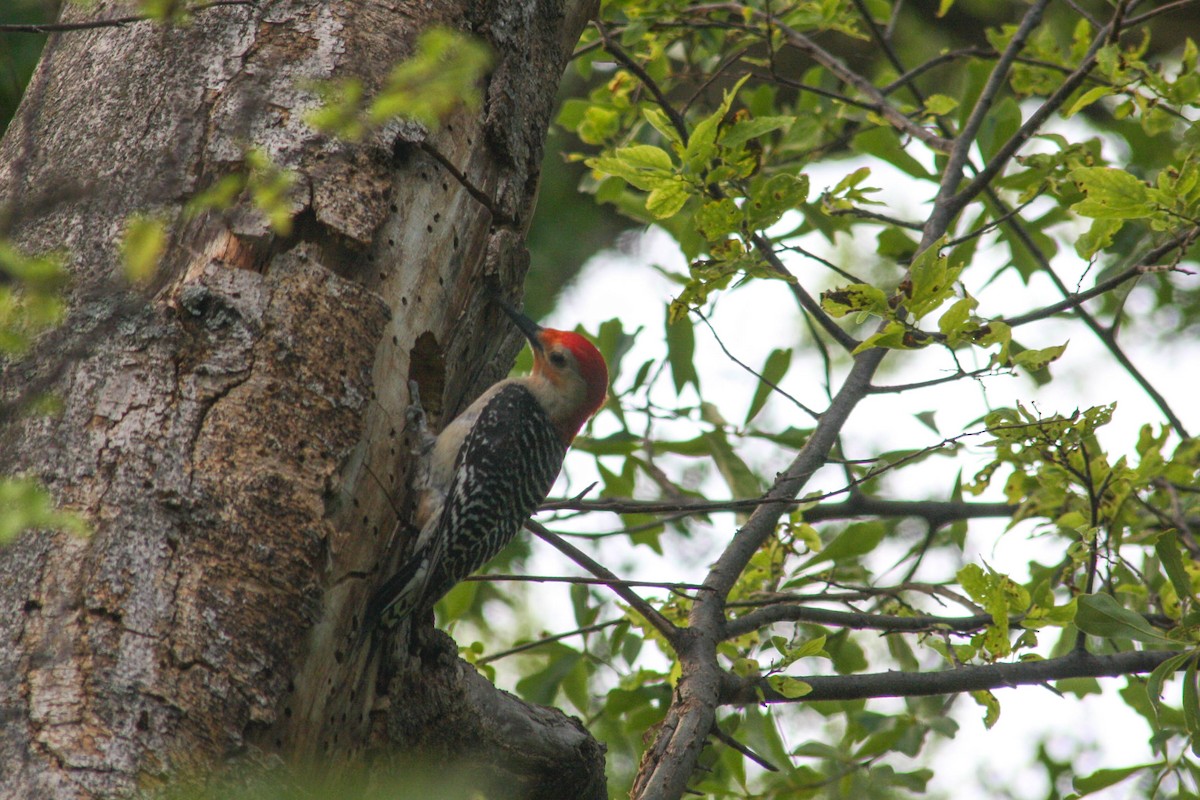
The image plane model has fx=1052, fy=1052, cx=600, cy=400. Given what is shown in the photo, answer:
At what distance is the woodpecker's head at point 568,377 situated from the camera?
4.73m

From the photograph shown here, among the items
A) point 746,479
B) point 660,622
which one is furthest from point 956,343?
point 746,479

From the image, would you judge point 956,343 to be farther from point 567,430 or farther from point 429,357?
→ point 567,430

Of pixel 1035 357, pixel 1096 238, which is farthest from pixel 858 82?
pixel 1035 357

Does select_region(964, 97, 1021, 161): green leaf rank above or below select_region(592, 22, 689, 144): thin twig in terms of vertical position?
above

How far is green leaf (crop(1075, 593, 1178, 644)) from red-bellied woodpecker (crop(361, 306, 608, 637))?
1.87m

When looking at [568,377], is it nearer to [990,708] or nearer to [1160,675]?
[990,708]

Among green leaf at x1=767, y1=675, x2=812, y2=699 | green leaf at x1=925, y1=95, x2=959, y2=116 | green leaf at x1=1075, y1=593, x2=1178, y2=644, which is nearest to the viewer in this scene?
green leaf at x1=1075, y1=593, x2=1178, y2=644

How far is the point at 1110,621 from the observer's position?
2971 mm

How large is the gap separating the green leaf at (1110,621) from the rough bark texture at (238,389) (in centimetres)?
171

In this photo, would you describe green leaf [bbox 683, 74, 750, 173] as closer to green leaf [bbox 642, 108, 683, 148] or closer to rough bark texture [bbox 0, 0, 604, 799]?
green leaf [bbox 642, 108, 683, 148]

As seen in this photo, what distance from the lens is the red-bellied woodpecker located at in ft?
10.5

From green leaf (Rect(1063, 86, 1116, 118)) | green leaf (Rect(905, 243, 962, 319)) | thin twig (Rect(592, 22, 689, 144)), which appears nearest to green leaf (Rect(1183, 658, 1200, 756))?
green leaf (Rect(905, 243, 962, 319))

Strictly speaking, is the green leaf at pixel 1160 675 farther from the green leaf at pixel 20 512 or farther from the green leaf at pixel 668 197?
the green leaf at pixel 20 512

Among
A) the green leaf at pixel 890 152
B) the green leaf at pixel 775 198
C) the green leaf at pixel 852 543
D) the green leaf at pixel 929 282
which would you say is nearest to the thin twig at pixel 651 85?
the green leaf at pixel 775 198
